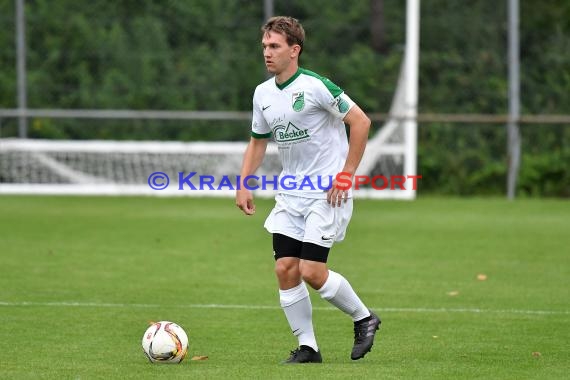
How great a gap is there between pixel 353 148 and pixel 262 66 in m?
15.2

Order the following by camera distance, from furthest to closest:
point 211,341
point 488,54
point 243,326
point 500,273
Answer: point 488,54
point 500,273
point 243,326
point 211,341

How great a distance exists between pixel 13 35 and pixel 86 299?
12.9 m

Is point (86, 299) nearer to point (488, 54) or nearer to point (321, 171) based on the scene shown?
point (321, 171)

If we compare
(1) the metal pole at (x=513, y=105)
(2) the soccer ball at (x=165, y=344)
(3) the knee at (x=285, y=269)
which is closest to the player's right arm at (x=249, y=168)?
(3) the knee at (x=285, y=269)

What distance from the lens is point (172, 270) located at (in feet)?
38.3

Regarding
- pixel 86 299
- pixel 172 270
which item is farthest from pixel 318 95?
pixel 172 270

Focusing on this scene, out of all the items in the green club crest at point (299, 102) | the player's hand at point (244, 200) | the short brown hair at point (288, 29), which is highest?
the short brown hair at point (288, 29)

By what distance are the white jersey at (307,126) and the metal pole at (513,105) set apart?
555 inches

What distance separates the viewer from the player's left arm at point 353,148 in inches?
271

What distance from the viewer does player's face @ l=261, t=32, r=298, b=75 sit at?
6.96m

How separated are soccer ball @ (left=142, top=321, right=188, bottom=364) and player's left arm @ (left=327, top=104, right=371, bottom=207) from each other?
3.66 ft

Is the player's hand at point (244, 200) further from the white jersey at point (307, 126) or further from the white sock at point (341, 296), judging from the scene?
the white sock at point (341, 296)

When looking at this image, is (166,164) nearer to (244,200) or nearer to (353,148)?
(244,200)

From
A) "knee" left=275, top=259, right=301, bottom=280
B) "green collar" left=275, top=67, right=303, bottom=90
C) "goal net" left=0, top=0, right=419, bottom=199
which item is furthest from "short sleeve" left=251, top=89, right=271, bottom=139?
"goal net" left=0, top=0, right=419, bottom=199
